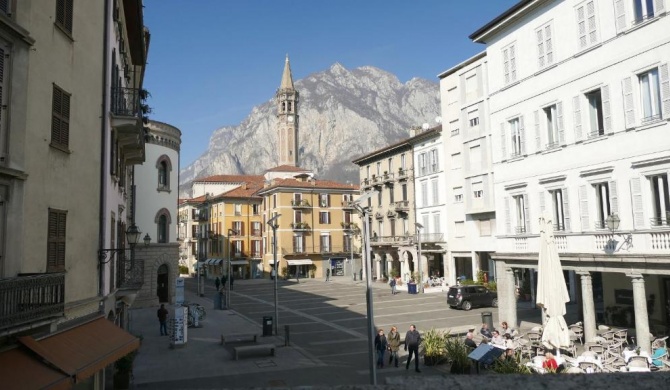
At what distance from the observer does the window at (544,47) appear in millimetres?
22453

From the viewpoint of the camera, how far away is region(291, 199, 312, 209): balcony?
71.8 m

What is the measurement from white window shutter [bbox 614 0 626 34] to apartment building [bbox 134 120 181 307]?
3104cm

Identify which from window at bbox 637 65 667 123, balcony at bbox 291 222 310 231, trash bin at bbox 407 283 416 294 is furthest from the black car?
balcony at bbox 291 222 310 231

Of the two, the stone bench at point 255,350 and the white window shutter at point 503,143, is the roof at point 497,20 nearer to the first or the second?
the white window shutter at point 503,143

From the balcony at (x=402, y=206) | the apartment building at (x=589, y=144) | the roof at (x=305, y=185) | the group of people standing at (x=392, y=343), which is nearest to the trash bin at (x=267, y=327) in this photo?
the group of people standing at (x=392, y=343)

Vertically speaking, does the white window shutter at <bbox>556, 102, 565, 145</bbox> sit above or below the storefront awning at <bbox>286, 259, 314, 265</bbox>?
above

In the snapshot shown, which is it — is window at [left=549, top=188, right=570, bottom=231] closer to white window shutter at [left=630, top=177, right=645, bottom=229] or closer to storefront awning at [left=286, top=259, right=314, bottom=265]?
white window shutter at [left=630, top=177, right=645, bottom=229]

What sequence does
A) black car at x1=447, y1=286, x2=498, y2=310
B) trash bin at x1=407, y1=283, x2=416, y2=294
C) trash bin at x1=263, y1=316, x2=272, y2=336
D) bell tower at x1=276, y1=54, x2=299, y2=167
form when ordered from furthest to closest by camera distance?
bell tower at x1=276, y1=54, x2=299, y2=167 → trash bin at x1=407, y1=283, x2=416, y2=294 → black car at x1=447, y1=286, x2=498, y2=310 → trash bin at x1=263, y1=316, x2=272, y2=336

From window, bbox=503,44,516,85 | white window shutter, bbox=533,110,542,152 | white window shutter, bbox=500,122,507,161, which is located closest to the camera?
white window shutter, bbox=533,110,542,152

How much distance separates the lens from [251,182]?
94.6 metres

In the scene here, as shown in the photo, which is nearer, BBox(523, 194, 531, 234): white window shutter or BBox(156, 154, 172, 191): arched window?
BBox(523, 194, 531, 234): white window shutter

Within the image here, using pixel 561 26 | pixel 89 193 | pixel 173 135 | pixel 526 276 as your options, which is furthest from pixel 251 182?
pixel 89 193

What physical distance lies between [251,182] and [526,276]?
6461cm

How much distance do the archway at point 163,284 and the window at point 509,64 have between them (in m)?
29.7
